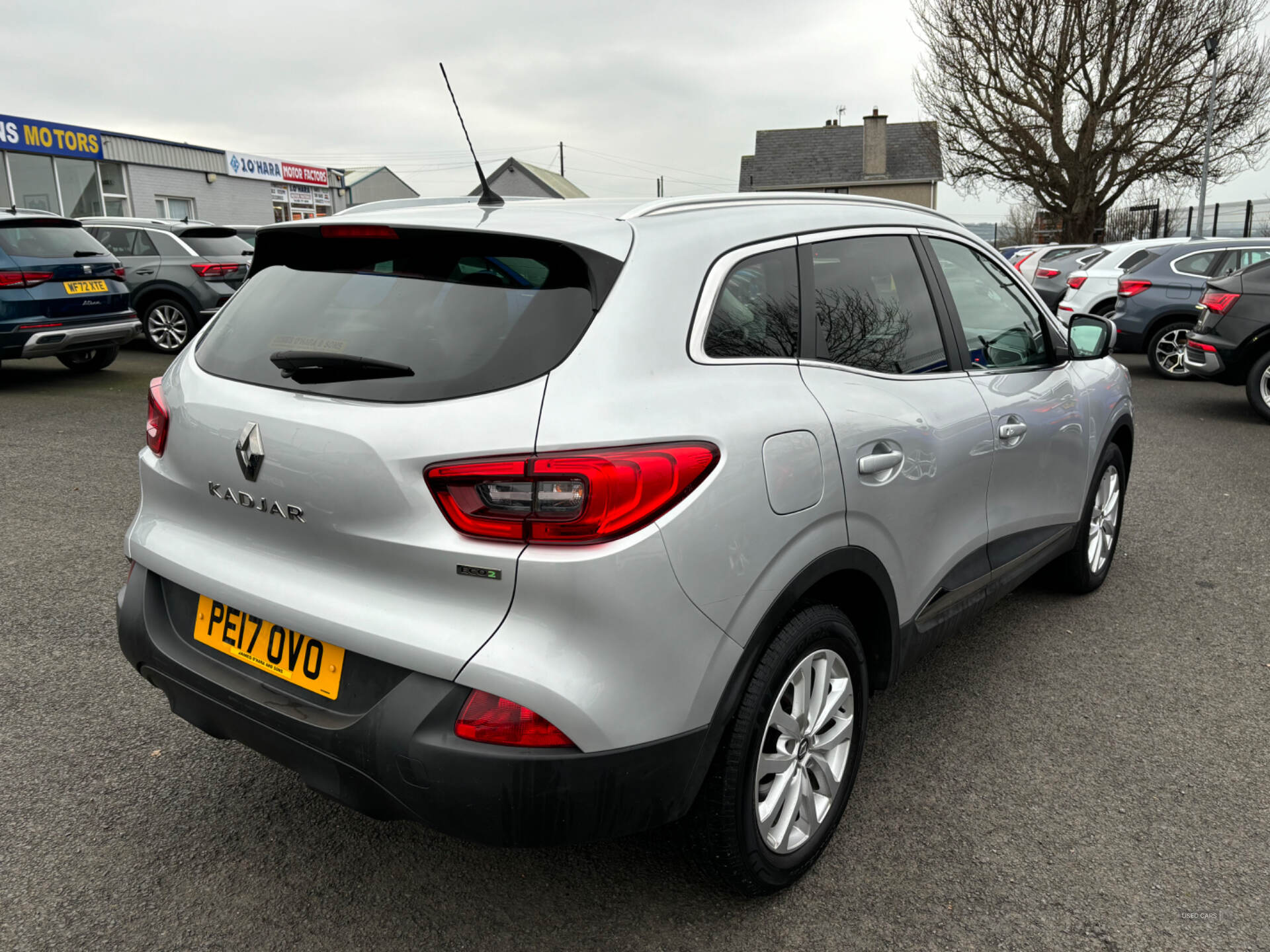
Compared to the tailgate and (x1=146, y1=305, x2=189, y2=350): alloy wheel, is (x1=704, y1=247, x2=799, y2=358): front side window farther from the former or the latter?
(x1=146, y1=305, x2=189, y2=350): alloy wheel

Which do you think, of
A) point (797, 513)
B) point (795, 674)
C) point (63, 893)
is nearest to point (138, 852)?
point (63, 893)

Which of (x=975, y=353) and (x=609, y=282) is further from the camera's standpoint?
(x=975, y=353)

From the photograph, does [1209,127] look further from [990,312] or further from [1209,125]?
[990,312]

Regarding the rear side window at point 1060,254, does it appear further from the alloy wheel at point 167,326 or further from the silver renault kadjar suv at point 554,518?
the silver renault kadjar suv at point 554,518

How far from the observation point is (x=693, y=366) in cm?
211

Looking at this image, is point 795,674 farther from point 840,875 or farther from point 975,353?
point 975,353

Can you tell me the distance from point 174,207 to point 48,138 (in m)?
4.90

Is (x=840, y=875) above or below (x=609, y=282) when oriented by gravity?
below

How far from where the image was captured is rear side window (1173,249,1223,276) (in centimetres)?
1172

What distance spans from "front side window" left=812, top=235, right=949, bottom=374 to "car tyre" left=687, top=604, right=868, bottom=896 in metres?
0.72

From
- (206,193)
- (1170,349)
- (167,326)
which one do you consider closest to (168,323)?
(167,326)

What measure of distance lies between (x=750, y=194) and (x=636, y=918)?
1.86 m

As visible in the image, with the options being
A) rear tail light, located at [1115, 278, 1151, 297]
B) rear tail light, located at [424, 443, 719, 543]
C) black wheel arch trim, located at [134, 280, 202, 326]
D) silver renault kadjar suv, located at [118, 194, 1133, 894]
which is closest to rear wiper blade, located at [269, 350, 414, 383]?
silver renault kadjar suv, located at [118, 194, 1133, 894]

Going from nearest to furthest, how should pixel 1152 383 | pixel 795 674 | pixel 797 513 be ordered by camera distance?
pixel 797 513 < pixel 795 674 < pixel 1152 383
